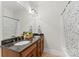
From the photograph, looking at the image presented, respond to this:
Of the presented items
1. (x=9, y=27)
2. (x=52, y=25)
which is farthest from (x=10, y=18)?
(x=52, y=25)

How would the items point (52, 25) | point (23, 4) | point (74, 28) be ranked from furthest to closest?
point (52, 25), point (23, 4), point (74, 28)

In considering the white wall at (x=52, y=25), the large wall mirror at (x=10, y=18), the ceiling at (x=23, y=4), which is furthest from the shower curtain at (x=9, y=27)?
the white wall at (x=52, y=25)

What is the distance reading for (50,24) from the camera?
3.54m

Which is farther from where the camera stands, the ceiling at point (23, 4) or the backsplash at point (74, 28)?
the ceiling at point (23, 4)

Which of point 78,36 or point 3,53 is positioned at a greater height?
point 78,36

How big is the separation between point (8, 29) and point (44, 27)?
5.67ft

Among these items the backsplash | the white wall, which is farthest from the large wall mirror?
the white wall

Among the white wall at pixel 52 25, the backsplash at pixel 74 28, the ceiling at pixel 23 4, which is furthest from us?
the white wall at pixel 52 25

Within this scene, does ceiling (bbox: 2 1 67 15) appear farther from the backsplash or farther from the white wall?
the backsplash

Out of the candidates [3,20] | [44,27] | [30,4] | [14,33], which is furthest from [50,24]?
[3,20]

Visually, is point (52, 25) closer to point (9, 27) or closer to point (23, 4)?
point (23, 4)

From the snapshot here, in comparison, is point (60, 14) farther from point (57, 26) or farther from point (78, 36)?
point (78, 36)

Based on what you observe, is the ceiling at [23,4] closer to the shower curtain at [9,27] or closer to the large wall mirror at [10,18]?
the large wall mirror at [10,18]

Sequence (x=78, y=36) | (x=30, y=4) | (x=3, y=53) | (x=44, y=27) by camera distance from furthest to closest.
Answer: (x=44, y=27), (x=30, y=4), (x=78, y=36), (x=3, y=53)
